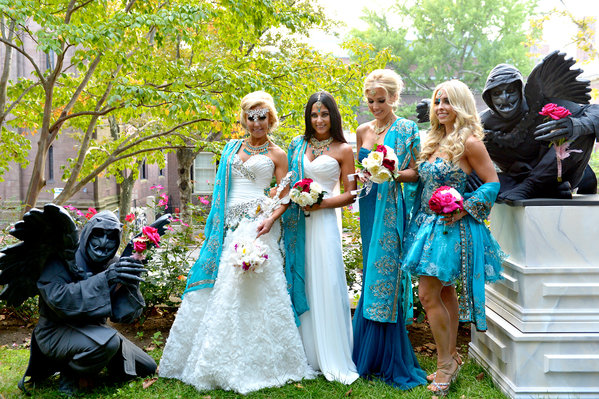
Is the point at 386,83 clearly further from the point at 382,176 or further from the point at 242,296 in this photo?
the point at 242,296

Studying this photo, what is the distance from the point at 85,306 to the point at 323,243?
1753 millimetres

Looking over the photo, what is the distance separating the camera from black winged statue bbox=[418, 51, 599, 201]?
351cm

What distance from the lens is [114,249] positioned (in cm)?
370

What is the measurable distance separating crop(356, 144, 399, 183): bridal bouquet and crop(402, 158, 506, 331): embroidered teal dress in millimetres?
275

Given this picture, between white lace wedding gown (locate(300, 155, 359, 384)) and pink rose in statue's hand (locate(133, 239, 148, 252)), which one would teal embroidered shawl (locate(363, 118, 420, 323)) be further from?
pink rose in statue's hand (locate(133, 239, 148, 252))

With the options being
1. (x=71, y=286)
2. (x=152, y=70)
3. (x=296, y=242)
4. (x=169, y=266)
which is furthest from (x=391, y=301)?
(x=152, y=70)

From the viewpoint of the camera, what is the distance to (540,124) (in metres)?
3.69

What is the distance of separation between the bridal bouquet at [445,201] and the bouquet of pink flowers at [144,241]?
1.94 meters

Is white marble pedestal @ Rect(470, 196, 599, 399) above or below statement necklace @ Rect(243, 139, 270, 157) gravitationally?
below

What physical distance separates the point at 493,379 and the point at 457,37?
71.8 ft

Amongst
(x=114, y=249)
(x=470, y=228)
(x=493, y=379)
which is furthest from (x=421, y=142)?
(x=114, y=249)

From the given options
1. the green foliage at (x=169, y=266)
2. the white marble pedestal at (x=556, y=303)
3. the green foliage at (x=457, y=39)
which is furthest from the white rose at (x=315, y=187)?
the green foliage at (x=457, y=39)

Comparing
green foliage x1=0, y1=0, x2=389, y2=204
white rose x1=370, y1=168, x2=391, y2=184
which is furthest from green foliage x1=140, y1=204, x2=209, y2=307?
white rose x1=370, y1=168, x2=391, y2=184

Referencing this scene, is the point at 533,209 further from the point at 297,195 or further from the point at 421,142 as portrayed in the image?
the point at 297,195
